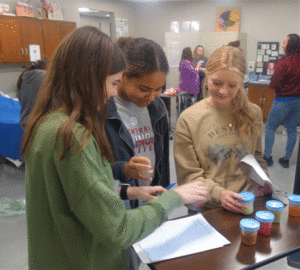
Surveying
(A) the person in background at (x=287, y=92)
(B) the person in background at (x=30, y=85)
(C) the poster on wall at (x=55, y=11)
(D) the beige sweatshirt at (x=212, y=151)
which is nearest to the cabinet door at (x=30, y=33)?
(C) the poster on wall at (x=55, y=11)

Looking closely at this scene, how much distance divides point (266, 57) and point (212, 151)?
6300 mm

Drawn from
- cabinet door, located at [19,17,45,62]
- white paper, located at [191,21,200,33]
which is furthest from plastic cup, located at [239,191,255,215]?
white paper, located at [191,21,200,33]

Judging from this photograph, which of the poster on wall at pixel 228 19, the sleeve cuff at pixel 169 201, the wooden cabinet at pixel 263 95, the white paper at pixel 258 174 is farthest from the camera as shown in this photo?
the poster on wall at pixel 228 19

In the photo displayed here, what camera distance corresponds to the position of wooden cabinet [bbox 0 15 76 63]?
486cm

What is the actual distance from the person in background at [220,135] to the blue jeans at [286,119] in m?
2.64

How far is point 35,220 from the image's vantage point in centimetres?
72

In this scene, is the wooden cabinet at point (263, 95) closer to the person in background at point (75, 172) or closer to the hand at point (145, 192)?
the hand at point (145, 192)

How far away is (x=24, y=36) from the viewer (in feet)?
16.8

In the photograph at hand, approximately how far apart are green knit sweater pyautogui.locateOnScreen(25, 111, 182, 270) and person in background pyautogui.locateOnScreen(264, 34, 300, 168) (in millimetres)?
3337

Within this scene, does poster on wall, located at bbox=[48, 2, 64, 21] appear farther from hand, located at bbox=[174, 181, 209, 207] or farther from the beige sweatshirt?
hand, located at bbox=[174, 181, 209, 207]

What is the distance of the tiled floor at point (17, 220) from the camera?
6.57ft

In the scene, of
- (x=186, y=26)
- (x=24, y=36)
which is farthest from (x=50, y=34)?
(x=186, y=26)

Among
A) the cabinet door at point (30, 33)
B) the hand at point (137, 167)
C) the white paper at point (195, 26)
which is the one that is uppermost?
the white paper at point (195, 26)

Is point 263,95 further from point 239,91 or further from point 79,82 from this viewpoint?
point 79,82
